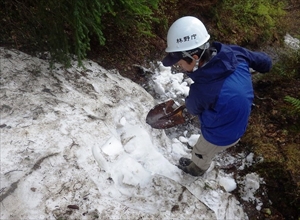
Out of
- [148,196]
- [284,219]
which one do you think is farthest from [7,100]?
[284,219]

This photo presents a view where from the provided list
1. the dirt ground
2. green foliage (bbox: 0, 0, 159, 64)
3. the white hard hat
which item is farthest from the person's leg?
green foliage (bbox: 0, 0, 159, 64)

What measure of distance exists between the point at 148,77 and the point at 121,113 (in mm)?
1381

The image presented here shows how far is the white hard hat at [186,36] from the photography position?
316cm

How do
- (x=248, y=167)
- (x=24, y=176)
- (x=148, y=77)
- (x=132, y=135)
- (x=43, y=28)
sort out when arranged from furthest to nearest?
(x=148, y=77)
(x=248, y=167)
(x=132, y=135)
(x=43, y=28)
(x=24, y=176)

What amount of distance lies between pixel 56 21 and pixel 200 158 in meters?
2.51

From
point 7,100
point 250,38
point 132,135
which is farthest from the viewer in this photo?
point 250,38

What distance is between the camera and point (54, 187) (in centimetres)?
293

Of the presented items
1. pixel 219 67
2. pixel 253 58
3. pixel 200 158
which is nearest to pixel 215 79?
pixel 219 67

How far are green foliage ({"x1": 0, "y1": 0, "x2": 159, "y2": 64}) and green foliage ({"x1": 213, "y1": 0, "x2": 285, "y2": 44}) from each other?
9.99ft

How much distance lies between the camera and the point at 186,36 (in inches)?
125

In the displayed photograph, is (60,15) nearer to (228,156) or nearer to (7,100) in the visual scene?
(7,100)

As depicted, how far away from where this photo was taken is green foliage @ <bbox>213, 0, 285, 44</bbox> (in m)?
6.85

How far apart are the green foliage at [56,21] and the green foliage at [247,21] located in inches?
120

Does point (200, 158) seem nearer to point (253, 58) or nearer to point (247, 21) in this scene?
point (253, 58)
